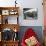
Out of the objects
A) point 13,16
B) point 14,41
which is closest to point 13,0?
point 13,16

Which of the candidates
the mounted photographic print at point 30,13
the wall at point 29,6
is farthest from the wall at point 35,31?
the mounted photographic print at point 30,13

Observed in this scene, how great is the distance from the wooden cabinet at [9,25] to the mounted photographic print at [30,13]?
267mm

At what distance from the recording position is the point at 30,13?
493cm

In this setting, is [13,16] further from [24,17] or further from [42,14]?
[42,14]

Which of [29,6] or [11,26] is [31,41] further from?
[29,6]

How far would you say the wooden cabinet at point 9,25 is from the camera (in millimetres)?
4797

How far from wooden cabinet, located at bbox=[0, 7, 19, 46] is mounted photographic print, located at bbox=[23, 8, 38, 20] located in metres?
0.27

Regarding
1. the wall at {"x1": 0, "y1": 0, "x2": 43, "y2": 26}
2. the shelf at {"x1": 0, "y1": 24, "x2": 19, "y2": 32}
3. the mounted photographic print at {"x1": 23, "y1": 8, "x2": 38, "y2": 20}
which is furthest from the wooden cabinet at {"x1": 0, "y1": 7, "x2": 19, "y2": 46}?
the mounted photographic print at {"x1": 23, "y1": 8, "x2": 38, "y2": 20}

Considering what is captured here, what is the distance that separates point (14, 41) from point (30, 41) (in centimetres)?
52

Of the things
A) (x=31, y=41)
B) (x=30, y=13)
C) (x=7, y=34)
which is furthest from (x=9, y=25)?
(x=31, y=41)

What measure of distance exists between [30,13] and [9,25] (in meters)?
0.76

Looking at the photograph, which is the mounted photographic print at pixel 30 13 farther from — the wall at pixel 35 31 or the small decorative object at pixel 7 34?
the small decorative object at pixel 7 34

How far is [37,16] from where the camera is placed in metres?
4.92

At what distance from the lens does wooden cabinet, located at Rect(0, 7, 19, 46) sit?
4.80 meters
